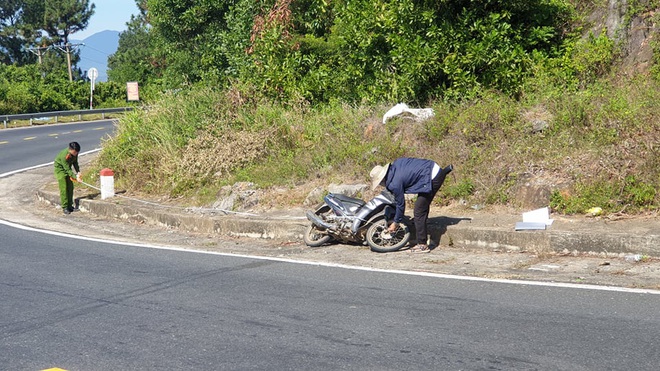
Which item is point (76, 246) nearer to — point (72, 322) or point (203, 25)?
point (72, 322)

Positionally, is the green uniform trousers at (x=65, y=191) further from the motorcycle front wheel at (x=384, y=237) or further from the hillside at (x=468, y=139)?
the motorcycle front wheel at (x=384, y=237)

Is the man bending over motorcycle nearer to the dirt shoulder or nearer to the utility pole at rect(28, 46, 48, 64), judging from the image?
the dirt shoulder

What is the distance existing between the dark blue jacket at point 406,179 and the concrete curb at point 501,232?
86cm

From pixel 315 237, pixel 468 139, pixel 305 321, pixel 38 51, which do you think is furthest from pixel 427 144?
pixel 38 51

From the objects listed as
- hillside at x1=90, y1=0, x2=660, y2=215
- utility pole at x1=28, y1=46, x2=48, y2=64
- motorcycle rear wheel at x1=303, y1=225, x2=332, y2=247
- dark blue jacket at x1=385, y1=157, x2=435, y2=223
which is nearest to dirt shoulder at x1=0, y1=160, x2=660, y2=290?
motorcycle rear wheel at x1=303, y1=225, x2=332, y2=247

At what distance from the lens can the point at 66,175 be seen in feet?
51.6

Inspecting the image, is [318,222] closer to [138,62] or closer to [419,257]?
[419,257]

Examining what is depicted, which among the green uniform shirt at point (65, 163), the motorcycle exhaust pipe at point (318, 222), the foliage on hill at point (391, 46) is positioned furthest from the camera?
the green uniform shirt at point (65, 163)

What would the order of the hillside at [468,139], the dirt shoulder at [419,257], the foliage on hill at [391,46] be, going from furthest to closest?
the foliage on hill at [391,46] < the hillside at [468,139] < the dirt shoulder at [419,257]

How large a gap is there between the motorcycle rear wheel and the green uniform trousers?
639cm

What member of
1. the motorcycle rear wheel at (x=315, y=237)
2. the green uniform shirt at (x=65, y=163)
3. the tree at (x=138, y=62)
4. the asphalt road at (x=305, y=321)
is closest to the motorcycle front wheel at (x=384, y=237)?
the motorcycle rear wheel at (x=315, y=237)

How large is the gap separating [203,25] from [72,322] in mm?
20005

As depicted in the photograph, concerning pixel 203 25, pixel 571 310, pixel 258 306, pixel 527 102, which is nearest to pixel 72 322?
pixel 258 306

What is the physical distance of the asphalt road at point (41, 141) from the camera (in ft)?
80.7
